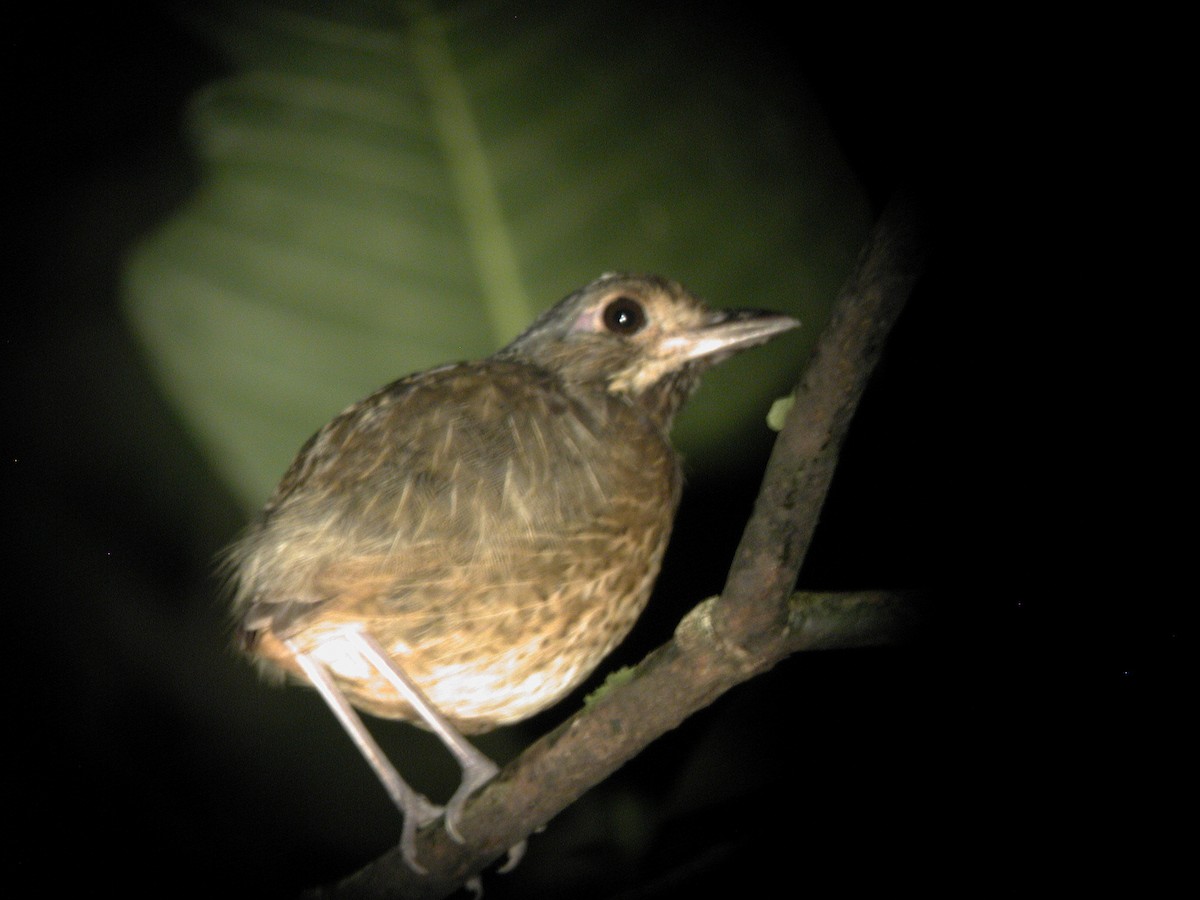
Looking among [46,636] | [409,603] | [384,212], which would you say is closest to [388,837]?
[46,636]

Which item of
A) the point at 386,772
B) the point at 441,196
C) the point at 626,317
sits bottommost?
the point at 386,772

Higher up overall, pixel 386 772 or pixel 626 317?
pixel 626 317

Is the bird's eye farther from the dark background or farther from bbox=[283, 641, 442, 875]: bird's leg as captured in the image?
bbox=[283, 641, 442, 875]: bird's leg

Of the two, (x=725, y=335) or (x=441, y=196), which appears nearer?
(x=725, y=335)

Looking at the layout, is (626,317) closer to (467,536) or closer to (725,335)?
(725,335)

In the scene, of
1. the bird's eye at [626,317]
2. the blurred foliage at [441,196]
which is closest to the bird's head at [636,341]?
the bird's eye at [626,317]

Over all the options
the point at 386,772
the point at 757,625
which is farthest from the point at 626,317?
the point at 386,772

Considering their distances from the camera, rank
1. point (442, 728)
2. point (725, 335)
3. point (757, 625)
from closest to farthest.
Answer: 1. point (757, 625)
2. point (442, 728)
3. point (725, 335)
